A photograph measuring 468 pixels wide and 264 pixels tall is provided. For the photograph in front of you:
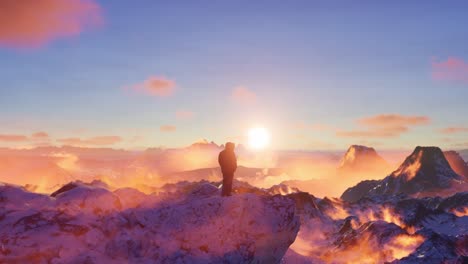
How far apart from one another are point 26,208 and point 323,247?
54.3 metres

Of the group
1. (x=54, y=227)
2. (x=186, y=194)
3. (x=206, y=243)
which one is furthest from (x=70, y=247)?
(x=186, y=194)

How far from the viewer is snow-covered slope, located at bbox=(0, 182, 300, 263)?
17.7 meters

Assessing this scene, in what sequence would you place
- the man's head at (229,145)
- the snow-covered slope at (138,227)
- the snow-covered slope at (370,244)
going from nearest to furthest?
the snow-covered slope at (138,227), the man's head at (229,145), the snow-covered slope at (370,244)

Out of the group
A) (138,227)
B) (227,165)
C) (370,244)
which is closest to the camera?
(138,227)

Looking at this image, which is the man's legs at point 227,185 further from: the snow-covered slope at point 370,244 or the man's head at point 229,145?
the snow-covered slope at point 370,244

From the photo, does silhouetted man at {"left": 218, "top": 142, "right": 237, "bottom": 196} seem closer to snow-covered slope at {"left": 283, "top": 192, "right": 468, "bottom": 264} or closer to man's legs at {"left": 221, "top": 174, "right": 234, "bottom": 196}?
man's legs at {"left": 221, "top": 174, "right": 234, "bottom": 196}

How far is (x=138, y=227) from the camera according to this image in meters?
20.0

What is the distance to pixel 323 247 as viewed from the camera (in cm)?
6462

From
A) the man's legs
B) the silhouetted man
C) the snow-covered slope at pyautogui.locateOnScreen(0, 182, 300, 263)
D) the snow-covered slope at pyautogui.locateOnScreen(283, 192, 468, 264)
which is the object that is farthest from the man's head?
the snow-covered slope at pyautogui.locateOnScreen(283, 192, 468, 264)

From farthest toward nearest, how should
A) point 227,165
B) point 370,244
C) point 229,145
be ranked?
1. point 370,244
2. point 227,165
3. point 229,145

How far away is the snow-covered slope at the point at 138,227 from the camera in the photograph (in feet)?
58.0

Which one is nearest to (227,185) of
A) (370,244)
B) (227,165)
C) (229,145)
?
(227,165)

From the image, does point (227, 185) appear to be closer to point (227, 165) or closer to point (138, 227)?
point (227, 165)

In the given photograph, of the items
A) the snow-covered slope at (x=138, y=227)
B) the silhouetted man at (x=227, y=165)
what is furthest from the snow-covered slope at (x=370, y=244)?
the silhouetted man at (x=227, y=165)
